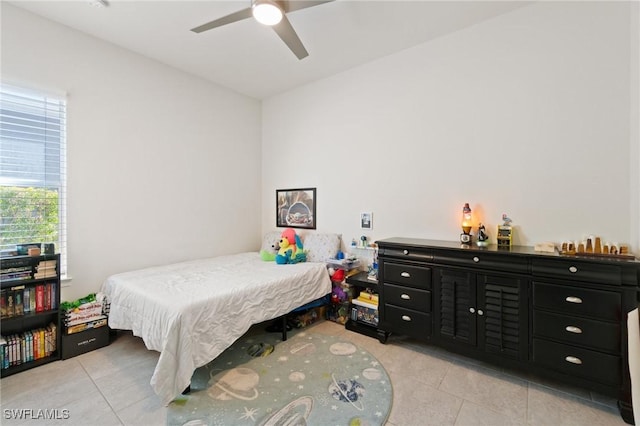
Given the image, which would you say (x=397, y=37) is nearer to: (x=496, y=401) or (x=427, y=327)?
(x=427, y=327)

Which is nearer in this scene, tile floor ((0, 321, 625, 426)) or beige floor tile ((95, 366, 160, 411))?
tile floor ((0, 321, 625, 426))

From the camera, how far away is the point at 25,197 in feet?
7.99

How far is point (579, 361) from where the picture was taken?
74.3 inches

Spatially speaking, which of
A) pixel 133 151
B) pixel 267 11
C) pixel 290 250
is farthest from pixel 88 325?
pixel 267 11

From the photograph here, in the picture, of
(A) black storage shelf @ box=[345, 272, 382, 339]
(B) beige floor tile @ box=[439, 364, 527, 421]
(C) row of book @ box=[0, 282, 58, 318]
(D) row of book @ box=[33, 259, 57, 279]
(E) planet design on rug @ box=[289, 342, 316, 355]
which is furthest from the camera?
(A) black storage shelf @ box=[345, 272, 382, 339]

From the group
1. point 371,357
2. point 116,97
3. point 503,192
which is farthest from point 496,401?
point 116,97

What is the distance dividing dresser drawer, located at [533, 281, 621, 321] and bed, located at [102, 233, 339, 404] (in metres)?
1.97

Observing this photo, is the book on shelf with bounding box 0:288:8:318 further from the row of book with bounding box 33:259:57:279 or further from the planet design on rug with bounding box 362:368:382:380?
the planet design on rug with bounding box 362:368:382:380

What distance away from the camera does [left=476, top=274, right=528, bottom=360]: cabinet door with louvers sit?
2.09 metres

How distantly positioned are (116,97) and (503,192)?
4.00m

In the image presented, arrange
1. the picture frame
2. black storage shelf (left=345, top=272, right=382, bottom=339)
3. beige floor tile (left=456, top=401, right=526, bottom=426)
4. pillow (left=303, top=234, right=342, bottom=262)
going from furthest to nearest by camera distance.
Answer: pillow (left=303, top=234, right=342, bottom=262)
the picture frame
black storage shelf (left=345, top=272, right=382, bottom=339)
beige floor tile (left=456, top=401, right=526, bottom=426)

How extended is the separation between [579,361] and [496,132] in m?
1.89

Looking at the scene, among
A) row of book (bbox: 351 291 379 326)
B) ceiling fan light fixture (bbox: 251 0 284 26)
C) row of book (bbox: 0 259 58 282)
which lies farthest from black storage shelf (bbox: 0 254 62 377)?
row of book (bbox: 351 291 379 326)

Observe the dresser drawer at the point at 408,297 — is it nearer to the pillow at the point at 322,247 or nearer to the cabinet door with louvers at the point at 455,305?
the cabinet door with louvers at the point at 455,305
